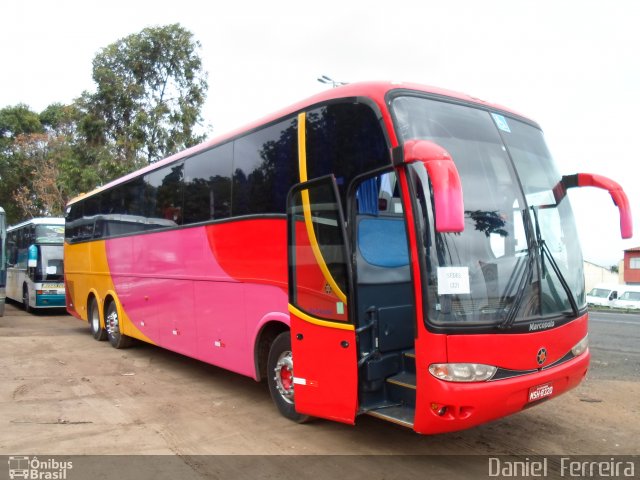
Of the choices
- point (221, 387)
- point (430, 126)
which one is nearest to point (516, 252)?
point (430, 126)

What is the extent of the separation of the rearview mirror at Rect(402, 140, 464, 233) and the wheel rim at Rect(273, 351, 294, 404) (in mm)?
2740

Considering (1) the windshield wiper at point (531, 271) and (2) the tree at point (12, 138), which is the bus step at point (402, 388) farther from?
(2) the tree at point (12, 138)

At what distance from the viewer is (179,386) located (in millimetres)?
7723

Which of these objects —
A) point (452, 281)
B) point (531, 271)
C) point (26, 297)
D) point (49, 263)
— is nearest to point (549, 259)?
point (531, 271)

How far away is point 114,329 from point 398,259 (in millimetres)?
7671

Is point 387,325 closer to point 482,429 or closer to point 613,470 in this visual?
point 482,429

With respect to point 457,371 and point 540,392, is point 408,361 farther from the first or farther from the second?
point 540,392

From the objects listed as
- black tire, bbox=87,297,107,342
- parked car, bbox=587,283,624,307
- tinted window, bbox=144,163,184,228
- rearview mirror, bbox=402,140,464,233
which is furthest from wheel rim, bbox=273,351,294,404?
parked car, bbox=587,283,624,307

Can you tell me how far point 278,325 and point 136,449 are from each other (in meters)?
1.92

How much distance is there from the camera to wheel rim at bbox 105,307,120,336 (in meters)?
11.0

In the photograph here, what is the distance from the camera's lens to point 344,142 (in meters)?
4.99

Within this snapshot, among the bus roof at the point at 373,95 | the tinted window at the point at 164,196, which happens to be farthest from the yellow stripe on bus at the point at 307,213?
the tinted window at the point at 164,196

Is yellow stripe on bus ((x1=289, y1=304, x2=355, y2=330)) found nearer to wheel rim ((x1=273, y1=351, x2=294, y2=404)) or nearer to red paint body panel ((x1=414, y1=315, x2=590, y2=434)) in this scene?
wheel rim ((x1=273, y1=351, x2=294, y2=404))

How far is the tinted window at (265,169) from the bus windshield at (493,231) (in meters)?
1.57
